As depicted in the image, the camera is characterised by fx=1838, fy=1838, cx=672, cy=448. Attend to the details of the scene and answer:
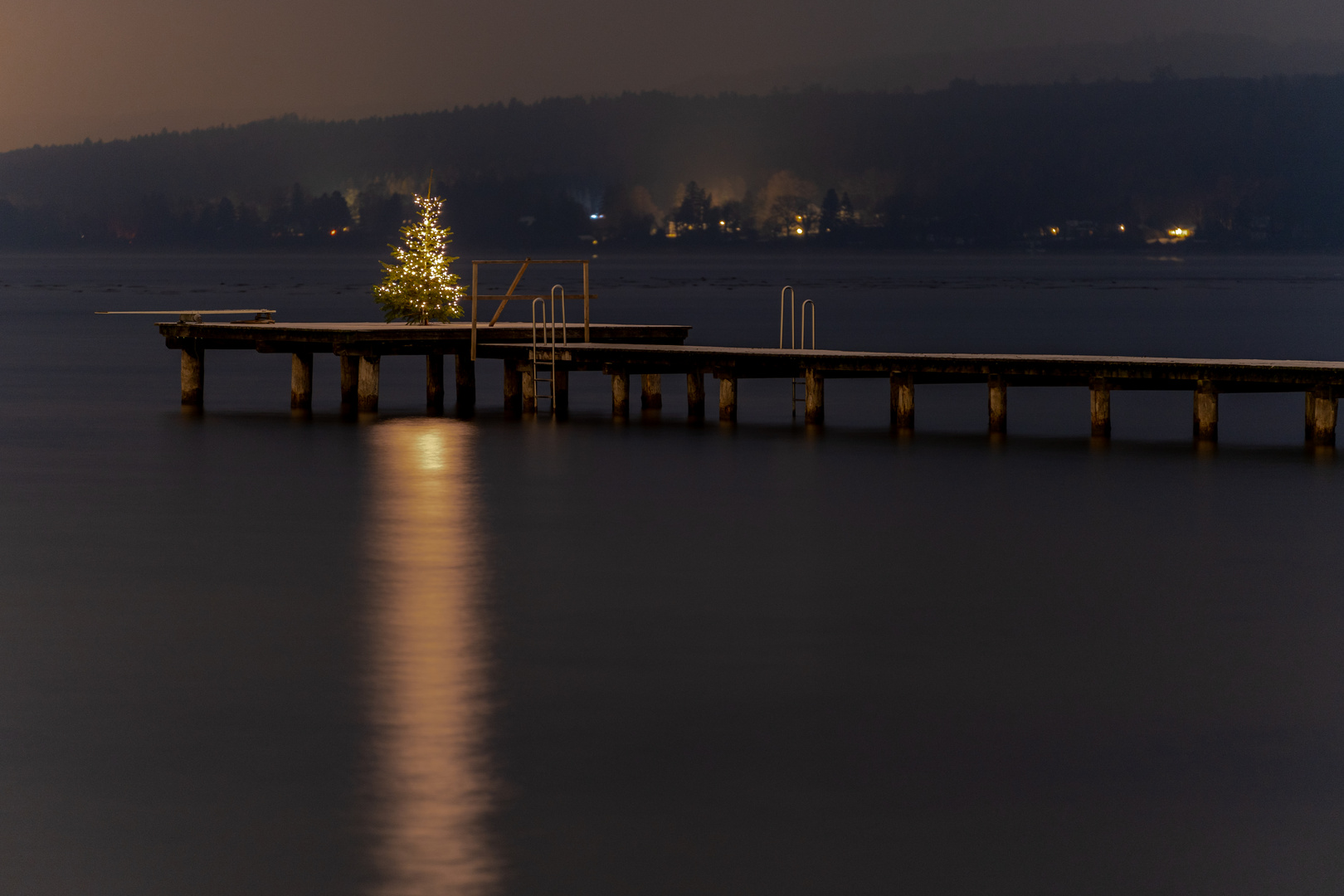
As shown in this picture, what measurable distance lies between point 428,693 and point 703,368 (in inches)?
767

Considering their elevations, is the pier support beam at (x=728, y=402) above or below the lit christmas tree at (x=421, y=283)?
below

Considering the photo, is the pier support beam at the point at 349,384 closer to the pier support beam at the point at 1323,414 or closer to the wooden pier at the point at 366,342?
the wooden pier at the point at 366,342

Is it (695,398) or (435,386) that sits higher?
(435,386)

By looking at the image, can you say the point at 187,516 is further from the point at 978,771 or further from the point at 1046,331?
the point at 1046,331

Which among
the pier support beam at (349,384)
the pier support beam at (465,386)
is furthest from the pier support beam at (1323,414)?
the pier support beam at (349,384)

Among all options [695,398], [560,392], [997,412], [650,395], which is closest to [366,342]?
[560,392]

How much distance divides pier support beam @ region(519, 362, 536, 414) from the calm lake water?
3.34 meters

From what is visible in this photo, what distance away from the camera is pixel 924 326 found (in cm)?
9912

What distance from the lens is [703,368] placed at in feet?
106

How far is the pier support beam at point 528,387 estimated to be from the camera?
34509 mm

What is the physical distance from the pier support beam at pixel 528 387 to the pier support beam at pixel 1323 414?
13.7 meters

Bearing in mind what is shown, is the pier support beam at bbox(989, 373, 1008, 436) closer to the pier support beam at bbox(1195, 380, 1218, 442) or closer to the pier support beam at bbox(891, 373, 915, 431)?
the pier support beam at bbox(891, 373, 915, 431)

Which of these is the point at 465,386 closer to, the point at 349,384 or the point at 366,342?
the point at 349,384

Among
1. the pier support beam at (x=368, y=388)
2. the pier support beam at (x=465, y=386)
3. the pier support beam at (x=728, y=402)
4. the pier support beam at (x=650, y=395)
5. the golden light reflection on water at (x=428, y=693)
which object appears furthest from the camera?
the pier support beam at (x=465, y=386)
